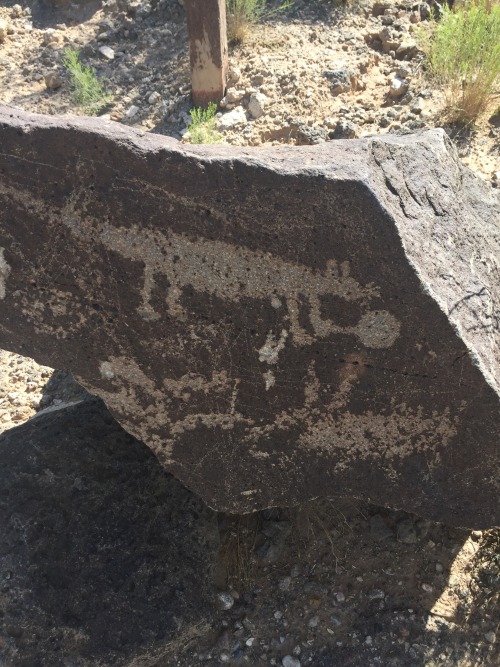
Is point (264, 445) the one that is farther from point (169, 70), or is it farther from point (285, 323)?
point (169, 70)

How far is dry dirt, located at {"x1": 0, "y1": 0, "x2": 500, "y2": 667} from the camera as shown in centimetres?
217

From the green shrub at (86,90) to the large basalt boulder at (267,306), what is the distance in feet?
9.66

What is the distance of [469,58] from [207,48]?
1429 millimetres

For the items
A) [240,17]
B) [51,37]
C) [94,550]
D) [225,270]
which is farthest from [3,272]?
[51,37]

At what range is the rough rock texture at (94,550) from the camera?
189cm

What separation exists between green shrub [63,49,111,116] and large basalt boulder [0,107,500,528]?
294cm

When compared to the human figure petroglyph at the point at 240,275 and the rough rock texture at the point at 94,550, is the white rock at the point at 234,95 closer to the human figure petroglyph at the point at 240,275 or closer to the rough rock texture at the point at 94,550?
the rough rock texture at the point at 94,550

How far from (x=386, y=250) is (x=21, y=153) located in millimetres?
874

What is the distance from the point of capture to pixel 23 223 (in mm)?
1734

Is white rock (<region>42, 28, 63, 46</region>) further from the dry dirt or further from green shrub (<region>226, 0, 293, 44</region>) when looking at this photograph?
green shrub (<region>226, 0, 293, 44</region>)

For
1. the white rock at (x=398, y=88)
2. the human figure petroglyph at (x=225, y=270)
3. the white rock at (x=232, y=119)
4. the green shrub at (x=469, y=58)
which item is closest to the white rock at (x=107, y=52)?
the white rock at (x=232, y=119)

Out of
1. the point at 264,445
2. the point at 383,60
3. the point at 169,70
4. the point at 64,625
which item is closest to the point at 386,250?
the point at 264,445

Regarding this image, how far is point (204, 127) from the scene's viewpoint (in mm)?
3938

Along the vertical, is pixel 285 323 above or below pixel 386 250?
below
